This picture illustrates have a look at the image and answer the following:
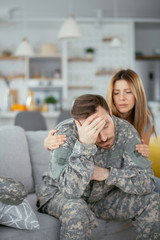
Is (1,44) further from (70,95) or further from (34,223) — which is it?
(34,223)

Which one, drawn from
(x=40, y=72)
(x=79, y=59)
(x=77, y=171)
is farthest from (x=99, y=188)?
(x=40, y=72)

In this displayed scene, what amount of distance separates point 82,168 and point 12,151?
0.74 meters

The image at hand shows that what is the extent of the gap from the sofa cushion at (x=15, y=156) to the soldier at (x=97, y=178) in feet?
1.03

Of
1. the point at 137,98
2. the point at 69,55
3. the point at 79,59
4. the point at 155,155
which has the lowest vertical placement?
the point at 155,155

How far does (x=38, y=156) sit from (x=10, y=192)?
767 millimetres

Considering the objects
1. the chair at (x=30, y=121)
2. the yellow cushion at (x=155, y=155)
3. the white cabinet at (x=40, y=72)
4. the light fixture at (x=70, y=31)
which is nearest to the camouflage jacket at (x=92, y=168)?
the yellow cushion at (x=155, y=155)

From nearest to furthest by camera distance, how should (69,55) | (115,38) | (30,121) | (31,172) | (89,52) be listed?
(31,172) → (30,121) → (115,38) → (89,52) → (69,55)

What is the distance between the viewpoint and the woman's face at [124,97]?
2.05 m

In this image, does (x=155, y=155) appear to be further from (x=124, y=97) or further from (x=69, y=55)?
(x=69, y=55)

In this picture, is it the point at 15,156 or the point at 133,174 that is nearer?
the point at 133,174

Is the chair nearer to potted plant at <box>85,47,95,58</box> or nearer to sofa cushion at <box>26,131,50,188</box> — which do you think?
sofa cushion at <box>26,131,50,188</box>

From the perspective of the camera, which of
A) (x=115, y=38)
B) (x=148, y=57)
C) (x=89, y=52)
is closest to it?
(x=115, y=38)

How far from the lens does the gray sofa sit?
1.59 meters

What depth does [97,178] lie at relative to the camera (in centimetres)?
158
